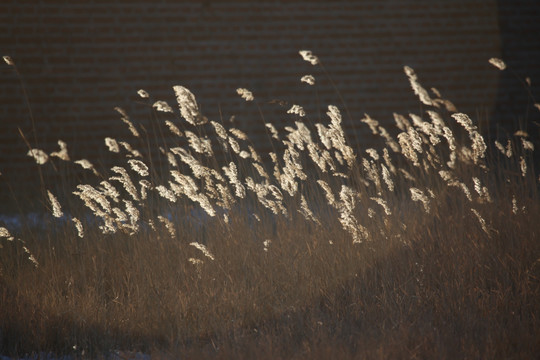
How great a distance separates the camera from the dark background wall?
20.1 ft

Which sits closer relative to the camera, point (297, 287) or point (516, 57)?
point (297, 287)

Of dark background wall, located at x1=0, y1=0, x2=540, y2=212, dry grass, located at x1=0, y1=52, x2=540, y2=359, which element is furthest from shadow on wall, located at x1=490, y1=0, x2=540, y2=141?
dry grass, located at x1=0, y1=52, x2=540, y2=359

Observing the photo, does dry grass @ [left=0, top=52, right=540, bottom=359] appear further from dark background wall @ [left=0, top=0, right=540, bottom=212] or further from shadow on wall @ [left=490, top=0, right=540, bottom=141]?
shadow on wall @ [left=490, top=0, right=540, bottom=141]

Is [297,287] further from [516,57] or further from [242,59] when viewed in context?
[516,57]

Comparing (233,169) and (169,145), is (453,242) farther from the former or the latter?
(169,145)

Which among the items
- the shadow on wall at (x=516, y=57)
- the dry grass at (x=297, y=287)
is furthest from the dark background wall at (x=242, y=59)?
the dry grass at (x=297, y=287)

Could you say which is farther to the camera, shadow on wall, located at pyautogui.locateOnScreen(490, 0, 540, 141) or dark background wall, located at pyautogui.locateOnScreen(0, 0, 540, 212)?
shadow on wall, located at pyautogui.locateOnScreen(490, 0, 540, 141)

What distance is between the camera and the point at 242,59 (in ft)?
21.6

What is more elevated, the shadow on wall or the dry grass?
the shadow on wall

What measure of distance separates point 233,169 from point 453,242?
1.39 meters

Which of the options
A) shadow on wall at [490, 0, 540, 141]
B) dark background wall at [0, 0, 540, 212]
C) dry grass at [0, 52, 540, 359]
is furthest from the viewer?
shadow on wall at [490, 0, 540, 141]

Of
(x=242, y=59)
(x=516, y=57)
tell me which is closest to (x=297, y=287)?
(x=242, y=59)

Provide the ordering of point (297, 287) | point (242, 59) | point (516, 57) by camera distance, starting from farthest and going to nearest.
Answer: point (516, 57)
point (242, 59)
point (297, 287)

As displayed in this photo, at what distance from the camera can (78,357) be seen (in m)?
2.69
